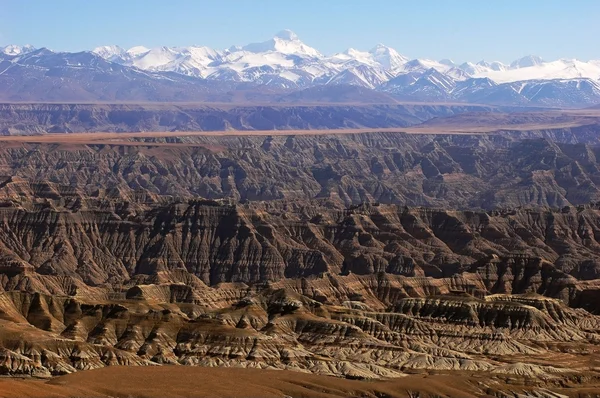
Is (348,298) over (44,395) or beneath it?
beneath

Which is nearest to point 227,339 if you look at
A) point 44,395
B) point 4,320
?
point 4,320

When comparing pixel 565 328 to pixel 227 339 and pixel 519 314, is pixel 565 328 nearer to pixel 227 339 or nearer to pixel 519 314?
pixel 519 314

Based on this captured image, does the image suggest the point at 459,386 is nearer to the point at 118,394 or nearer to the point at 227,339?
the point at 227,339

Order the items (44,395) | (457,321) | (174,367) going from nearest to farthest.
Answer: (44,395), (174,367), (457,321)

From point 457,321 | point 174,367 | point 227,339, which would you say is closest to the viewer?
point 174,367

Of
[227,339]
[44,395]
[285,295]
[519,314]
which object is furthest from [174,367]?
[519,314]

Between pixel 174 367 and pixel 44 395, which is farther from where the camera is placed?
pixel 174 367
